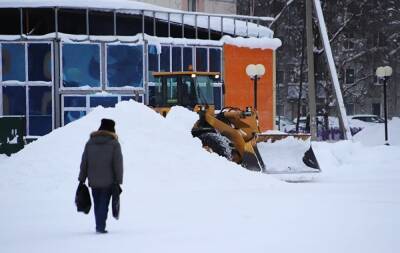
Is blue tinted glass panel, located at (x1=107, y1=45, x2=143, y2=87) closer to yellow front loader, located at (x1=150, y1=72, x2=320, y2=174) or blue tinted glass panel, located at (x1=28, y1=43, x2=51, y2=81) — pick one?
blue tinted glass panel, located at (x1=28, y1=43, x2=51, y2=81)

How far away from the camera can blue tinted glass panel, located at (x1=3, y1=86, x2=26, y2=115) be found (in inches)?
1315

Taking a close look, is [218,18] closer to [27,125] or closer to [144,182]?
[27,125]

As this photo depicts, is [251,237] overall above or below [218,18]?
below

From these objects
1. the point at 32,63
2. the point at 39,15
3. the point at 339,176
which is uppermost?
the point at 39,15

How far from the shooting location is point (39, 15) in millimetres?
34375

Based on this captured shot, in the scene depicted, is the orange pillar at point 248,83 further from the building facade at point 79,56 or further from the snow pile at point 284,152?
the snow pile at point 284,152

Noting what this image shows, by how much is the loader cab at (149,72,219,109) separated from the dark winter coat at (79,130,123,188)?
37.9 feet

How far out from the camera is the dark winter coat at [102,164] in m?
11.7

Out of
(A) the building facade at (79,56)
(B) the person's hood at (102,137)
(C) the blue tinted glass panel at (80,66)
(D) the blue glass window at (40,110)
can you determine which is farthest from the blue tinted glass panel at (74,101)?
(B) the person's hood at (102,137)

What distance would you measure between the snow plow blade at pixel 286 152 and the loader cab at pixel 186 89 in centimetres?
277

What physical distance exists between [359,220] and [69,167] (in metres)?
7.32

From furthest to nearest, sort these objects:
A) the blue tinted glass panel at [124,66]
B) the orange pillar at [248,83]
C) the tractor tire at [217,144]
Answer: the orange pillar at [248,83] → the blue tinted glass panel at [124,66] → the tractor tire at [217,144]

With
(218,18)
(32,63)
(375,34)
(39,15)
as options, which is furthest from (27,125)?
(375,34)

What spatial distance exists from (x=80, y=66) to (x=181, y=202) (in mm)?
19148
